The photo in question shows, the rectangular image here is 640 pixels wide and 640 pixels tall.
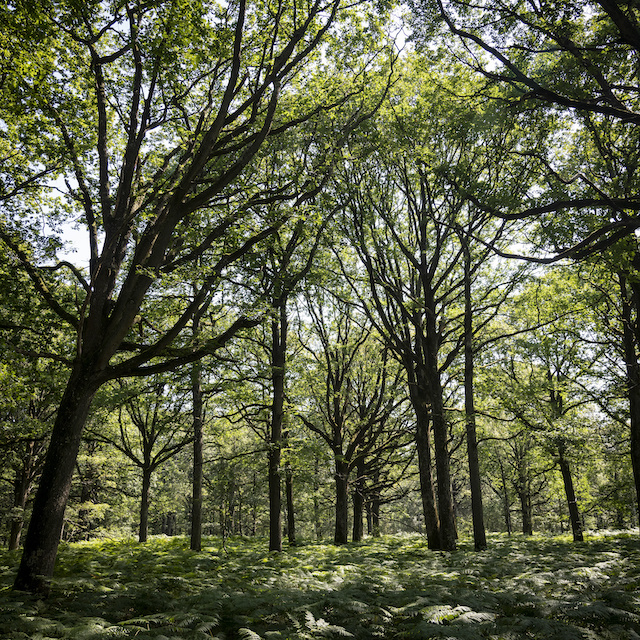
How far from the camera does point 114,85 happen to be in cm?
846

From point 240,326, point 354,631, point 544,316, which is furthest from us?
point 544,316

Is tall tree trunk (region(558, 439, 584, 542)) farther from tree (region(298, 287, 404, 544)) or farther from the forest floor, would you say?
the forest floor

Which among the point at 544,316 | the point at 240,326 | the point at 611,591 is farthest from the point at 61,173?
the point at 544,316

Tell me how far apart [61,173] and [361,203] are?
8.07 meters

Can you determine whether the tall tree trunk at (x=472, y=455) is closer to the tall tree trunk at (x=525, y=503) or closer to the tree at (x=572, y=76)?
the tree at (x=572, y=76)

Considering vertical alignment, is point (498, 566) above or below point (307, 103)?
below

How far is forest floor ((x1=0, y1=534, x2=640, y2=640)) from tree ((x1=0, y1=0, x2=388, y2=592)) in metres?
1.49

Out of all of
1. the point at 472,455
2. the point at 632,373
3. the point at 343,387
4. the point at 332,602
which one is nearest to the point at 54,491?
the point at 332,602

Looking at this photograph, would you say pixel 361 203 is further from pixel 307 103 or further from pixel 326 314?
pixel 326 314

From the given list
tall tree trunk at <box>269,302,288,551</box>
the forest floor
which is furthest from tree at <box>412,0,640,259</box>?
tall tree trunk at <box>269,302,288,551</box>

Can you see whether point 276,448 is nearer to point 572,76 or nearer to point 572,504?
point 572,76

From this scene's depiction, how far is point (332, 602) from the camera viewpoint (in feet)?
18.0

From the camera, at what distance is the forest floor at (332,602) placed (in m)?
4.29

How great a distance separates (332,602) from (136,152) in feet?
27.7
